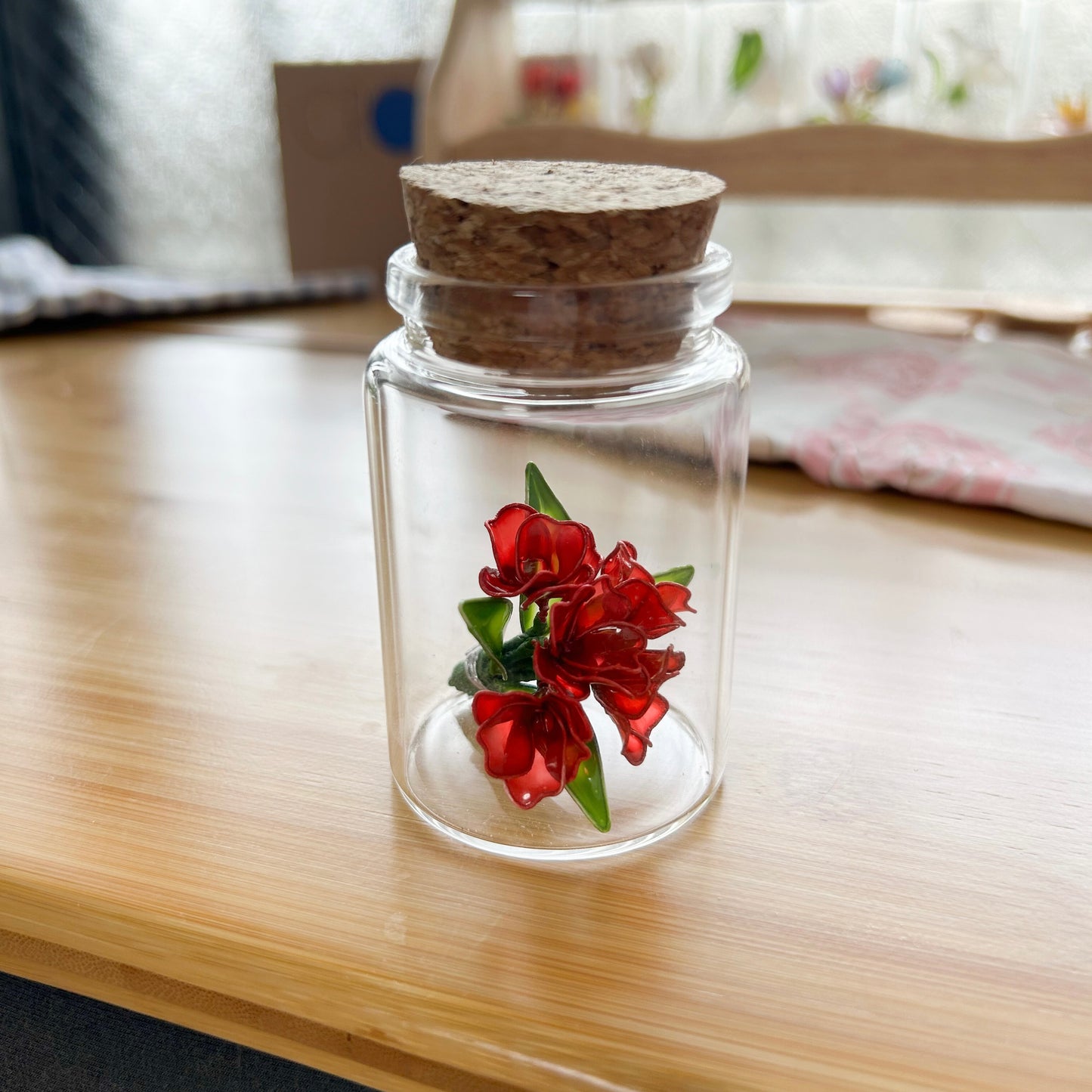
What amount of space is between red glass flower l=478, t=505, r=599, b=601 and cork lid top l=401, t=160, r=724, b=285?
0.08 m

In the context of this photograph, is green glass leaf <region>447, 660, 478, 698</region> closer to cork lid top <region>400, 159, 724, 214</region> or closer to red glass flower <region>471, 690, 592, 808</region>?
red glass flower <region>471, 690, 592, 808</region>

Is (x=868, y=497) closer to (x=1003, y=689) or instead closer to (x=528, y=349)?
(x=1003, y=689)

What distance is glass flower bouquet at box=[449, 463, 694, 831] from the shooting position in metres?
0.35

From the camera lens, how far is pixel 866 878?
14.1 inches

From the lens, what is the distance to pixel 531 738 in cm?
35

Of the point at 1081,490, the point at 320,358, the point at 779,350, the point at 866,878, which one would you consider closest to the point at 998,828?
the point at 866,878

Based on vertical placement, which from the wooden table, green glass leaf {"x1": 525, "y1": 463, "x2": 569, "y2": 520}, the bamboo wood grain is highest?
the bamboo wood grain

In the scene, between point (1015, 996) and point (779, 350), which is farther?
point (779, 350)

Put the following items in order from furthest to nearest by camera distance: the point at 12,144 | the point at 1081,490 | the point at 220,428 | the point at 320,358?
the point at 12,144 → the point at 320,358 → the point at 220,428 → the point at 1081,490

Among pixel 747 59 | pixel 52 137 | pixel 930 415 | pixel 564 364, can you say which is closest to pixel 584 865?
pixel 564 364

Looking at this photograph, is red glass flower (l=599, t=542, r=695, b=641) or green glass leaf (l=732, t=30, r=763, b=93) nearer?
red glass flower (l=599, t=542, r=695, b=641)

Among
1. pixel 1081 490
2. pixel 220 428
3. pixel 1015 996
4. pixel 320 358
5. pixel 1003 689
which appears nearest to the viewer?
pixel 1015 996

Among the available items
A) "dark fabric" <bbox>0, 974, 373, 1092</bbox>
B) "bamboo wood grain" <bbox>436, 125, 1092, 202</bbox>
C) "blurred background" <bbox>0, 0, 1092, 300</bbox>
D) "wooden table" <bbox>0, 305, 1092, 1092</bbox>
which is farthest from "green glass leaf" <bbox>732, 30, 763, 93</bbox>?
"dark fabric" <bbox>0, 974, 373, 1092</bbox>

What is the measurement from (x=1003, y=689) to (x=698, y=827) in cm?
17
